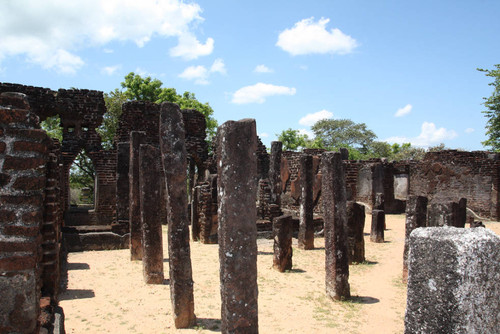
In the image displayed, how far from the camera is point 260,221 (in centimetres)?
1296

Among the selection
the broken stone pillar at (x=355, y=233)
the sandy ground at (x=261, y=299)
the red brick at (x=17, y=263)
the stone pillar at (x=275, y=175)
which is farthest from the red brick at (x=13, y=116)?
the stone pillar at (x=275, y=175)

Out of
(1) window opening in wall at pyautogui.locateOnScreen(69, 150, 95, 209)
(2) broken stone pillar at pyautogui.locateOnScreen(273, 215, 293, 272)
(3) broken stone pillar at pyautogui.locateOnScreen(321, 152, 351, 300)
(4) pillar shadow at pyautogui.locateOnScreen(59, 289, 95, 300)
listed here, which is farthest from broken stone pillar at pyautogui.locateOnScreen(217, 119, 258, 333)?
(1) window opening in wall at pyautogui.locateOnScreen(69, 150, 95, 209)

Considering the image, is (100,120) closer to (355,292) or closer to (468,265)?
(355,292)

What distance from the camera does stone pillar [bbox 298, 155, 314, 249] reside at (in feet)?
37.6

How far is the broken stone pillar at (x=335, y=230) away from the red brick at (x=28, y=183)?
16.4 ft

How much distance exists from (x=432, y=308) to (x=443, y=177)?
19.6 metres

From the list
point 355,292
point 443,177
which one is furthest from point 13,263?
point 443,177

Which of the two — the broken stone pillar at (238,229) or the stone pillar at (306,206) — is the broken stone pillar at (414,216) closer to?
the stone pillar at (306,206)

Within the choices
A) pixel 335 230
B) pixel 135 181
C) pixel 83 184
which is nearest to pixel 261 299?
pixel 335 230

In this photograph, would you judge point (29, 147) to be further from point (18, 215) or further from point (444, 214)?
point (444, 214)

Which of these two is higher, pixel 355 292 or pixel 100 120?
pixel 100 120

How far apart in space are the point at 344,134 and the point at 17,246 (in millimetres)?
44335

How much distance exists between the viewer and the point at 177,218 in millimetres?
5379

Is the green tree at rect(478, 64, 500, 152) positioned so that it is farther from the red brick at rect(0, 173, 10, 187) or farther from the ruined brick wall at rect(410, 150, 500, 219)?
the red brick at rect(0, 173, 10, 187)
